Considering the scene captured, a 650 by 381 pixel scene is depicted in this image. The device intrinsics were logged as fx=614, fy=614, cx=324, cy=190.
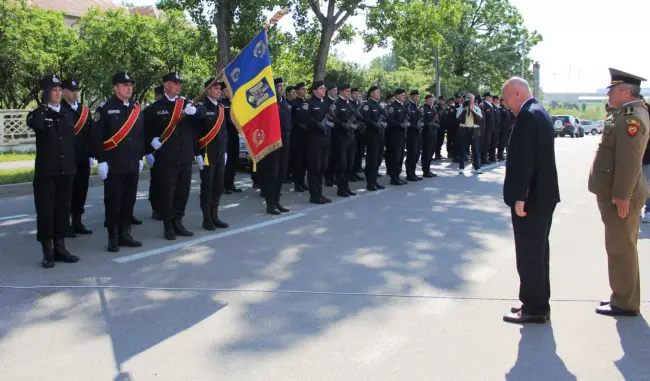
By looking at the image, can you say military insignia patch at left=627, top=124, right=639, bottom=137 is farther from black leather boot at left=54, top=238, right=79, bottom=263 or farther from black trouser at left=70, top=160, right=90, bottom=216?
black trouser at left=70, top=160, right=90, bottom=216

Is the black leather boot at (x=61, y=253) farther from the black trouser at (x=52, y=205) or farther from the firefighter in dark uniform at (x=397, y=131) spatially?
the firefighter in dark uniform at (x=397, y=131)

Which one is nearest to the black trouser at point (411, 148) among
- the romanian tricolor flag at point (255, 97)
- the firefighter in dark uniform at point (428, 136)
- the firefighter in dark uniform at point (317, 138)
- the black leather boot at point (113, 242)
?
the firefighter in dark uniform at point (428, 136)

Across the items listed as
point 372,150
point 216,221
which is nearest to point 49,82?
point 216,221

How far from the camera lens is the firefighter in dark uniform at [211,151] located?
25.8ft

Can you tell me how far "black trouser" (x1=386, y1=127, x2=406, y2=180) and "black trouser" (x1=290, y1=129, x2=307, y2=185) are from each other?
1.89 metres

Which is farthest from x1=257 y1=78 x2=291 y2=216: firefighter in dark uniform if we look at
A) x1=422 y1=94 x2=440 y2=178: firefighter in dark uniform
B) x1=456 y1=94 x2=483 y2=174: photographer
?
x1=456 y1=94 x2=483 y2=174: photographer

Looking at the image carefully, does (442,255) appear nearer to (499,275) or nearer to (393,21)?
(499,275)

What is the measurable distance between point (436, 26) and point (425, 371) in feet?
65.9

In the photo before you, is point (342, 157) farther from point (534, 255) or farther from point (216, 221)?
point (534, 255)

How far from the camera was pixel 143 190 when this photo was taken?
12031mm

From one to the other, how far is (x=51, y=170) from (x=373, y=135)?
22.3ft

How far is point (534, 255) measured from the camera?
454 centimetres

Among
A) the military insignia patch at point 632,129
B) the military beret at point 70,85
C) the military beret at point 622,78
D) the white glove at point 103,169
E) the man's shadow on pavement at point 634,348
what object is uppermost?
the military beret at point 70,85

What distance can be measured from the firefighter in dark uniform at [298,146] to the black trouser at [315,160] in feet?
3.40
